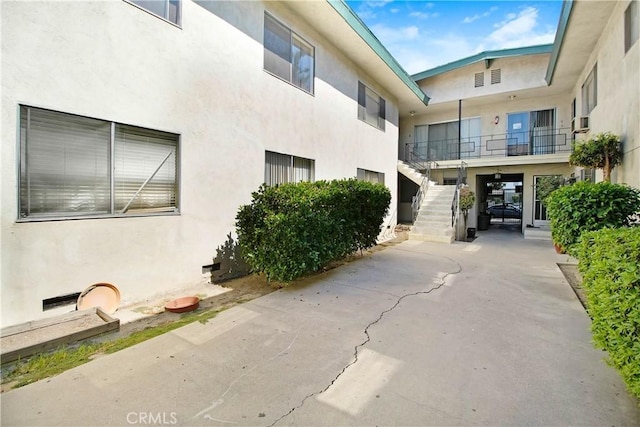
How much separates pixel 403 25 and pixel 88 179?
41.7 ft

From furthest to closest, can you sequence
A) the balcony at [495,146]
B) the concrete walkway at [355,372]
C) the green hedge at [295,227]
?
the balcony at [495,146]
the green hedge at [295,227]
the concrete walkway at [355,372]

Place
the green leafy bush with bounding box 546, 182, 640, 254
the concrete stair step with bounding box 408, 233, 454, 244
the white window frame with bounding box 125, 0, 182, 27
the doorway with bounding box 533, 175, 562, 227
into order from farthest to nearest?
1. the doorway with bounding box 533, 175, 562, 227
2. the concrete stair step with bounding box 408, 233, 454, 244
3. the green leafy bush with bounding box 546, 182, 640, 254
4. the white window frame with bounding box 125, 0, 182, 27

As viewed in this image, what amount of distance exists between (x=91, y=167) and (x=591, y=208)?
7856 mm

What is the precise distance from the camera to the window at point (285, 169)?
6979mm

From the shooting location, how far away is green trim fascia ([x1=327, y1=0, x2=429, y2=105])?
7.52 meters

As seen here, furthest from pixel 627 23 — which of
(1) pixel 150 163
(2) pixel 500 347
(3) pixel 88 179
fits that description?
(3) pixel 88 179

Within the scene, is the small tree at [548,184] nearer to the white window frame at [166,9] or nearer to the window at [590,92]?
the window at [590,92]

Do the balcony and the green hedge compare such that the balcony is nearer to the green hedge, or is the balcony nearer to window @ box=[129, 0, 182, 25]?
the green hedge

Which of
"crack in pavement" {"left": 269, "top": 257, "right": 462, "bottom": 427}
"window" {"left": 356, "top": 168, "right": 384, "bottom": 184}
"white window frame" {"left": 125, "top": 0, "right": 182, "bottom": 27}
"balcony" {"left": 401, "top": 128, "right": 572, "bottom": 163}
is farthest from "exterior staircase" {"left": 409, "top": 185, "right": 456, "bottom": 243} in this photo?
"white window frame" {"left": 125, "top": 0, "right": 182, "bottom": 27}

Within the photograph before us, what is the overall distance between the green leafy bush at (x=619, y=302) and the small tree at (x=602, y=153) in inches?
235

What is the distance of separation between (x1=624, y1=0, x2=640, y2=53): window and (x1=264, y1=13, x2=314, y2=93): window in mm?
7134

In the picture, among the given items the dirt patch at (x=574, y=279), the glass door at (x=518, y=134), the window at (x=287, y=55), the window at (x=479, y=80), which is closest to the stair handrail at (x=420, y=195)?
the glass door at (x=518, y=134)

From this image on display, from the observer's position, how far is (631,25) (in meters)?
6.16

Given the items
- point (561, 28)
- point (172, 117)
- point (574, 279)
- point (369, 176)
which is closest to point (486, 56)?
point (561, 28)
